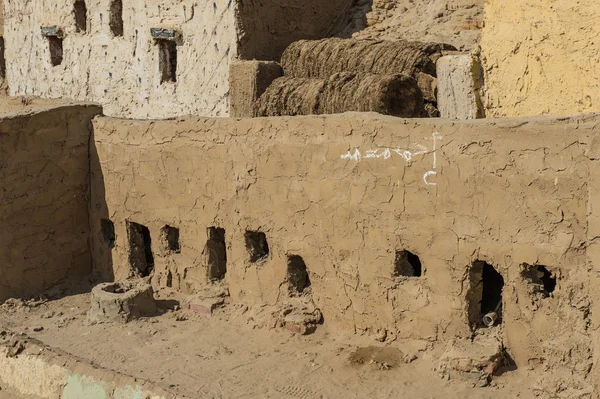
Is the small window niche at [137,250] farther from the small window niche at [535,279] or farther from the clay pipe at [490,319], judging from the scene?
the small window niche at [535,279]

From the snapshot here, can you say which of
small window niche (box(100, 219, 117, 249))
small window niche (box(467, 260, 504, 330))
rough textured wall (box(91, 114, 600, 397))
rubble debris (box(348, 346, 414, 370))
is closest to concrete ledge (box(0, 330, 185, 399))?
rubble debris (box(348, 346, 414, 370))

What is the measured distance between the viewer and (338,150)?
8.41 m

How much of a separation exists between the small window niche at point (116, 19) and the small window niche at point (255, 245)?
7.29 m

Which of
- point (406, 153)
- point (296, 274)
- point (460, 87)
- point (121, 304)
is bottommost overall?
point (121, 304)

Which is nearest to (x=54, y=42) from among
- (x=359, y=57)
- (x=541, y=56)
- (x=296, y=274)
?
(x=359, y=57)

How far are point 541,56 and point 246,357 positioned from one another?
403 centimetres

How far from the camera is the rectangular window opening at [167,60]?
14766 millimetres

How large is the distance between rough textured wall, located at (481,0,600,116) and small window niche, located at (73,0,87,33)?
8919 mm

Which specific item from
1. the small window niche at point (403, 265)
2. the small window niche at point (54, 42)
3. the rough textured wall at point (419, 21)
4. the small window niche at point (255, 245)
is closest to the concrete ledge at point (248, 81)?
the rough textured wall at point (419, 21)

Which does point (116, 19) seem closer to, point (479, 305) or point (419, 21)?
point (419, 21)

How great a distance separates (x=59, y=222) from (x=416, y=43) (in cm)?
509

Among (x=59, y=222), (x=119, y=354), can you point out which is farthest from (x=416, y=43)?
(x=119, y=354)

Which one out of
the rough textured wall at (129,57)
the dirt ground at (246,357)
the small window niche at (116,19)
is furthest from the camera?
the small window niche at (116,19)

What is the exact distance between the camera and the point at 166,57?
48.6 ft
